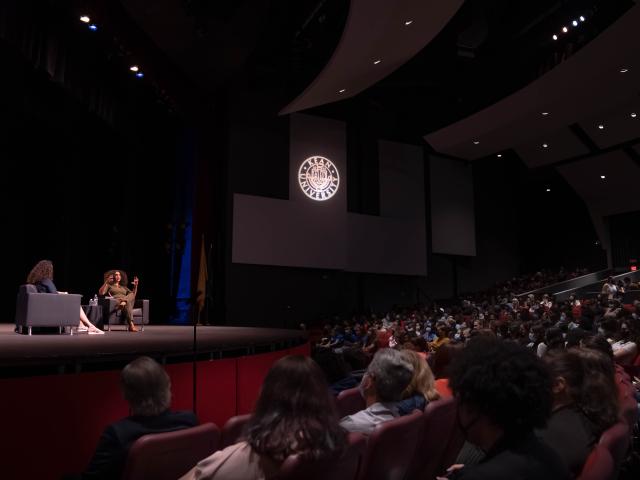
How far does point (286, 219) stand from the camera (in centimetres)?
1416

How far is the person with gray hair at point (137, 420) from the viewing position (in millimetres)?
1912

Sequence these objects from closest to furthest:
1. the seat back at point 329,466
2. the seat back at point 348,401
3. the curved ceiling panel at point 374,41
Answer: the seat back at point 329,466 → the seat back at point 348,401 → the curved ceiling panel at point 374,41

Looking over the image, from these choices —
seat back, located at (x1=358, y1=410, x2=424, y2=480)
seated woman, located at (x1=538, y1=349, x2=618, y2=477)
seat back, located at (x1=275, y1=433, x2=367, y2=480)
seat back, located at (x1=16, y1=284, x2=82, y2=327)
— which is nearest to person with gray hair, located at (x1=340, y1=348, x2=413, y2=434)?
seat back, located at (x1=358, y1=410, x2=424, y2=480)

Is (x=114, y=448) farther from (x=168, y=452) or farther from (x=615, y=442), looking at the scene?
(x=615, y=442)

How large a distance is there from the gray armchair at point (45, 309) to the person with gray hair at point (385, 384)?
4495 millimetres

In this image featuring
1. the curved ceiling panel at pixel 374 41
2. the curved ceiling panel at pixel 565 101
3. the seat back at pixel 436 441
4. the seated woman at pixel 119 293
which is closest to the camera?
the seat back at pixel 436 441

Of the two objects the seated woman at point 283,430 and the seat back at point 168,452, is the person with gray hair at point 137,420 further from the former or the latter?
the seated woman at point 283,430

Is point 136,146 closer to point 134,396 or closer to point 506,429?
point 134,396

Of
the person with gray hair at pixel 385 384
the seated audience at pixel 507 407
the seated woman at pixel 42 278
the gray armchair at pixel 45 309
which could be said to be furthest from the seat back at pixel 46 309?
the seated audience at pixel 507 407

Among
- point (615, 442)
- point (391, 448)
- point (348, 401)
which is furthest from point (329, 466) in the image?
point (348, 401)

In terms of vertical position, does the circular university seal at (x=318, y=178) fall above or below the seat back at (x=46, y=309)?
above

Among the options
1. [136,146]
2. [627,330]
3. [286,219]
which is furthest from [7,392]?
[286,219]

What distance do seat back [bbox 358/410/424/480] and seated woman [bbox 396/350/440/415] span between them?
13 cm

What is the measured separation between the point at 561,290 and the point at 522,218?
5005 millimetres
